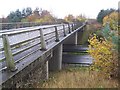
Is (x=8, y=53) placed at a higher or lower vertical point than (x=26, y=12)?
lower

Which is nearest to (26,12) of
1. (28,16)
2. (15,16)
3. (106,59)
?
(28,16)

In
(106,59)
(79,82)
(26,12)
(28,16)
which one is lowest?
(79,82)

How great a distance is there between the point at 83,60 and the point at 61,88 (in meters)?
15.5

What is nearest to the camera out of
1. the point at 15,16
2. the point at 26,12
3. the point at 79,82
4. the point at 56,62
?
the point at 79,82

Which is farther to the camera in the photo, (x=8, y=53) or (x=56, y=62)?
(x=56, y=62)

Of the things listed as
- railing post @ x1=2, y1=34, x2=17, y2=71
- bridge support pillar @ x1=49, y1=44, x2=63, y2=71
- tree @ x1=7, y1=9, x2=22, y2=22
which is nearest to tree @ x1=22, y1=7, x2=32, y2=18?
tree @ x1=7, y1=9, x2=22, y2=22

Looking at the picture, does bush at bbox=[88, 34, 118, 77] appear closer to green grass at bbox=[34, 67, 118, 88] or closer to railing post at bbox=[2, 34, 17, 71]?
green grass at bbox=[34, 67, 118, 88]

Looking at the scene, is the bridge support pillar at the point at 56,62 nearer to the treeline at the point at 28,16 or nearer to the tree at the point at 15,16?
the treeline at the point at 28,16

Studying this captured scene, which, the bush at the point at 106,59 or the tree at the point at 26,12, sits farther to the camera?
the tree at the point at 26,12

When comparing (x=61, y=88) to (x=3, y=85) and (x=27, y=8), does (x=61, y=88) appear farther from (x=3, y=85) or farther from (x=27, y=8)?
(x=27, y=8)

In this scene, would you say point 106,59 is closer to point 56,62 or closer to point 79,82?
point 79,82

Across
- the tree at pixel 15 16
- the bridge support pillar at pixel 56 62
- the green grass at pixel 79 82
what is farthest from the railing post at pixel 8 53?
the tree at pixel 15 16

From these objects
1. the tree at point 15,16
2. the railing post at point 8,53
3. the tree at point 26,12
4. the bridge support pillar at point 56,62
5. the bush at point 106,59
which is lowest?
the bridge support pillar at point 56,62

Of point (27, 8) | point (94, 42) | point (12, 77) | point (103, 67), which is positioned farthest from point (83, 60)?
point (27, 8)
